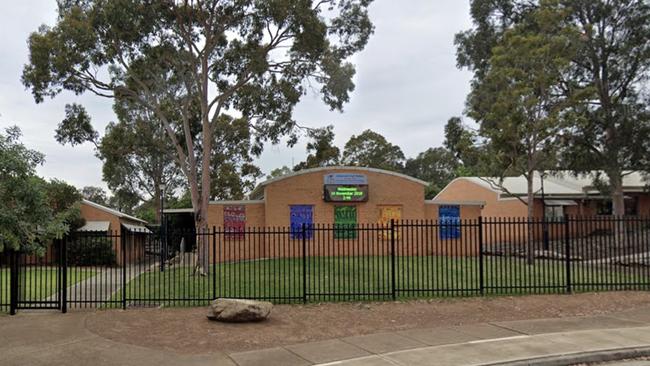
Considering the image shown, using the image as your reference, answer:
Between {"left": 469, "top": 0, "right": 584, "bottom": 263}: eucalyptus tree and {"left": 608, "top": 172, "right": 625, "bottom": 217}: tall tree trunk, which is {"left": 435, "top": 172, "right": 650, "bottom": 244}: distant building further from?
{"left": 469, "top": 0, "right": 584, "bottom": 263}: eucalyptus tree

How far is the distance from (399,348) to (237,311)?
11.5ft

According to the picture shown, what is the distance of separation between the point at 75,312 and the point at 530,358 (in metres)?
9.24

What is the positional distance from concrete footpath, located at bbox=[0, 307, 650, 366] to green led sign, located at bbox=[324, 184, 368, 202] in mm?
17408

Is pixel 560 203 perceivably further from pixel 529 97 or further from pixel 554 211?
pixel 529 97

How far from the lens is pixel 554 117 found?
2528 centimetres

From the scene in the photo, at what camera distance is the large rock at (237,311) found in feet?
36.9

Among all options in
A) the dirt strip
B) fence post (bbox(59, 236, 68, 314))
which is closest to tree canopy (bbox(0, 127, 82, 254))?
fence post (bbox(59, 236, 68, 314))

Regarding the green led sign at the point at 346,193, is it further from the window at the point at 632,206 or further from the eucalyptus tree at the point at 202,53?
the window at the point at 632,206

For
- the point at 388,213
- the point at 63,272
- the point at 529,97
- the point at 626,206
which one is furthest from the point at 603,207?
the point at 63,272

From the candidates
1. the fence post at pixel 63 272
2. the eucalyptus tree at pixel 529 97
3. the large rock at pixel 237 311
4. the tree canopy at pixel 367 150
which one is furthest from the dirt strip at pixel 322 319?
the tree canopy at pixel 367 150

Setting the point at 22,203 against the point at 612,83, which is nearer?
the point at 22,203

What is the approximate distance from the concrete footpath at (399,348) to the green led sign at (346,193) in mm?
17408

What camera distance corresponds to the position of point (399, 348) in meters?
9.30

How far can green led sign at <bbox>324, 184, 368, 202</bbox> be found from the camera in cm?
2819
